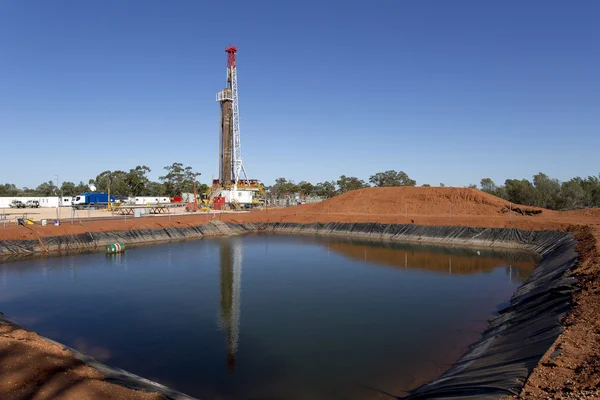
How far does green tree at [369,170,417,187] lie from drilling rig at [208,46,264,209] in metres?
36.1

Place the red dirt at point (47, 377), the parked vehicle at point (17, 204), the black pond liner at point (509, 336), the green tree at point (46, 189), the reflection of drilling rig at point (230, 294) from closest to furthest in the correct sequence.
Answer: the red dirt at point (47, 377) → the black pond liner at point (509, 336) → the reflection of drilling rig at point (230, 294) → the parked vehicle at point (17, 204) → the green tree at point (46, 189)

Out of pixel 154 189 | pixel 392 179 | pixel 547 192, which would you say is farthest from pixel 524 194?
pixel 154 189

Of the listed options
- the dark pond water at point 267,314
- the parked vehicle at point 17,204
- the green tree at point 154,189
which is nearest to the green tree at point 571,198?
the dark pond water at point 267,314

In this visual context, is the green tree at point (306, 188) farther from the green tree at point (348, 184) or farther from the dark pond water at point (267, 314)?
the dark pond water at point (267, 314)

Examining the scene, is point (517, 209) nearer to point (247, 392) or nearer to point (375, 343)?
point (375, 343)

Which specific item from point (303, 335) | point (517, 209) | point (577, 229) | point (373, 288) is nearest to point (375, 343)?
point (303, 335)

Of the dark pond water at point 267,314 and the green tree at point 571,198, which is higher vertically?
the green tree at point 571,198

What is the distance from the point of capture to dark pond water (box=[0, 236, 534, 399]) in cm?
880

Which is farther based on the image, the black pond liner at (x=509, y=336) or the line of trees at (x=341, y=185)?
the line of trees at (x=341, y=185)

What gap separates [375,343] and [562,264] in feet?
34.4

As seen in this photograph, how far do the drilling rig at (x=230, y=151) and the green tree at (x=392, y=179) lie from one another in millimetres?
36143

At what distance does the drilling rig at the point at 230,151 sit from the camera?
53.2 meters

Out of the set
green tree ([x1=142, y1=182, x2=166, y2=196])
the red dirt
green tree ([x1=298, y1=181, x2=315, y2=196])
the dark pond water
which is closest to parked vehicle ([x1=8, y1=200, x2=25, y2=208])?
green tree ([x1=142, y1=182, x2=166, y2=196])

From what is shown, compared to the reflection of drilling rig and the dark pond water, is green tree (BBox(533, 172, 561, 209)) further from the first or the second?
the reflection of drilling rig
